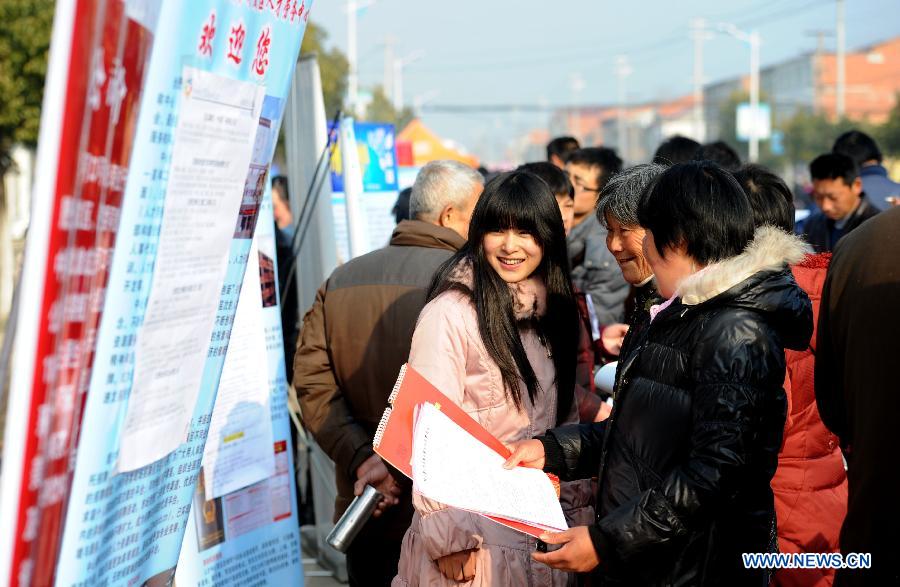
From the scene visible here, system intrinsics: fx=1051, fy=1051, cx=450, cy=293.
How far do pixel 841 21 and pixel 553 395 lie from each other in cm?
6169

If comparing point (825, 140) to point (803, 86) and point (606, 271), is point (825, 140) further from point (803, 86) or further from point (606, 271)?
point (606, 271)

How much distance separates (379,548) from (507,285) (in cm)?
121

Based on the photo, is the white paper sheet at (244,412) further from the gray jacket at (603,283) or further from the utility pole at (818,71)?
the utility pole at (818,71)

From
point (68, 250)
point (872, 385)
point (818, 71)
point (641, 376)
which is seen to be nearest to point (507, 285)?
point (641, 376)

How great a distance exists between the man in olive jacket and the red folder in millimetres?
1245

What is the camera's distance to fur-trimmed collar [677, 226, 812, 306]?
2238mm

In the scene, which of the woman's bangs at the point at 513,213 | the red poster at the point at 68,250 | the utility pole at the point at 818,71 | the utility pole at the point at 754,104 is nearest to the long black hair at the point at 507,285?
the woman's bangs at the point at 513,213

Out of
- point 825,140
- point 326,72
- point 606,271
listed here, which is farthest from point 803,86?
point 606,271

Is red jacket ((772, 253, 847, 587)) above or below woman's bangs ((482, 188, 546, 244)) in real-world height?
below

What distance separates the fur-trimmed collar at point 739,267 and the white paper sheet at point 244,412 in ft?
5.62

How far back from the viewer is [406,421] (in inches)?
93.3

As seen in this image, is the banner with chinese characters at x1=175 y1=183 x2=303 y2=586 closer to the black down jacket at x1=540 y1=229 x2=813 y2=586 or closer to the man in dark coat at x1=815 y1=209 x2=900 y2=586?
the black down jacket at x1=540 y1=229 x2=813 y2=586

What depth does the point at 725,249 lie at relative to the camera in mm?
2297

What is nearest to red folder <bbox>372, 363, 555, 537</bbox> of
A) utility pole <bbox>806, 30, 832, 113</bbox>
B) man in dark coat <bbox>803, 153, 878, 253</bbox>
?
man in dark coat <bbox>803, 153, 878, 253</bbox>
